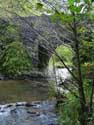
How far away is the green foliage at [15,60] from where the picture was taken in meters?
24.4

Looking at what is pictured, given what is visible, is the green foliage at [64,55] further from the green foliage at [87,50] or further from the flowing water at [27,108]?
the flowing water at [27,108]

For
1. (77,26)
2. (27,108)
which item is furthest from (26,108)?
(77,26)

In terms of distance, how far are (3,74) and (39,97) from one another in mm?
9542

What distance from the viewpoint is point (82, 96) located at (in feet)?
16.4

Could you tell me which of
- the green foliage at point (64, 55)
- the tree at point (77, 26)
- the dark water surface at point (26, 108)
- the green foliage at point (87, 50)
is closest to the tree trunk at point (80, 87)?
the tree at point (77, 26)

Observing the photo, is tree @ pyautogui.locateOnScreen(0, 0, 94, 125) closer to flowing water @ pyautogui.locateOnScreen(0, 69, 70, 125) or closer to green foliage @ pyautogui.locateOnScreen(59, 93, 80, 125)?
green foliage @ pyautogui.locateOnScreen(59, 93, 80, 125)

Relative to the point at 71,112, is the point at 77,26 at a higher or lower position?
higher

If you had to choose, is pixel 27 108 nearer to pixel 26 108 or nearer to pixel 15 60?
pixel 26 108

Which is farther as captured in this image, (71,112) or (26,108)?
(26,108)

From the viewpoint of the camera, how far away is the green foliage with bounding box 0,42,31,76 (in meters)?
24.4

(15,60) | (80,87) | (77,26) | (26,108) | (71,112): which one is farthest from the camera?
(15,60)

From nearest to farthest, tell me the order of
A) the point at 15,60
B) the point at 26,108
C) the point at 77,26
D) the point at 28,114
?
the point at 77,26
the point at 28,114
the point at 26,108
the point at 15,60

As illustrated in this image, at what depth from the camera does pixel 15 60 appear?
24688 mm

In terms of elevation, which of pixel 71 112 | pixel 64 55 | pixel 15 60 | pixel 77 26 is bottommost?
pixel 71 112
